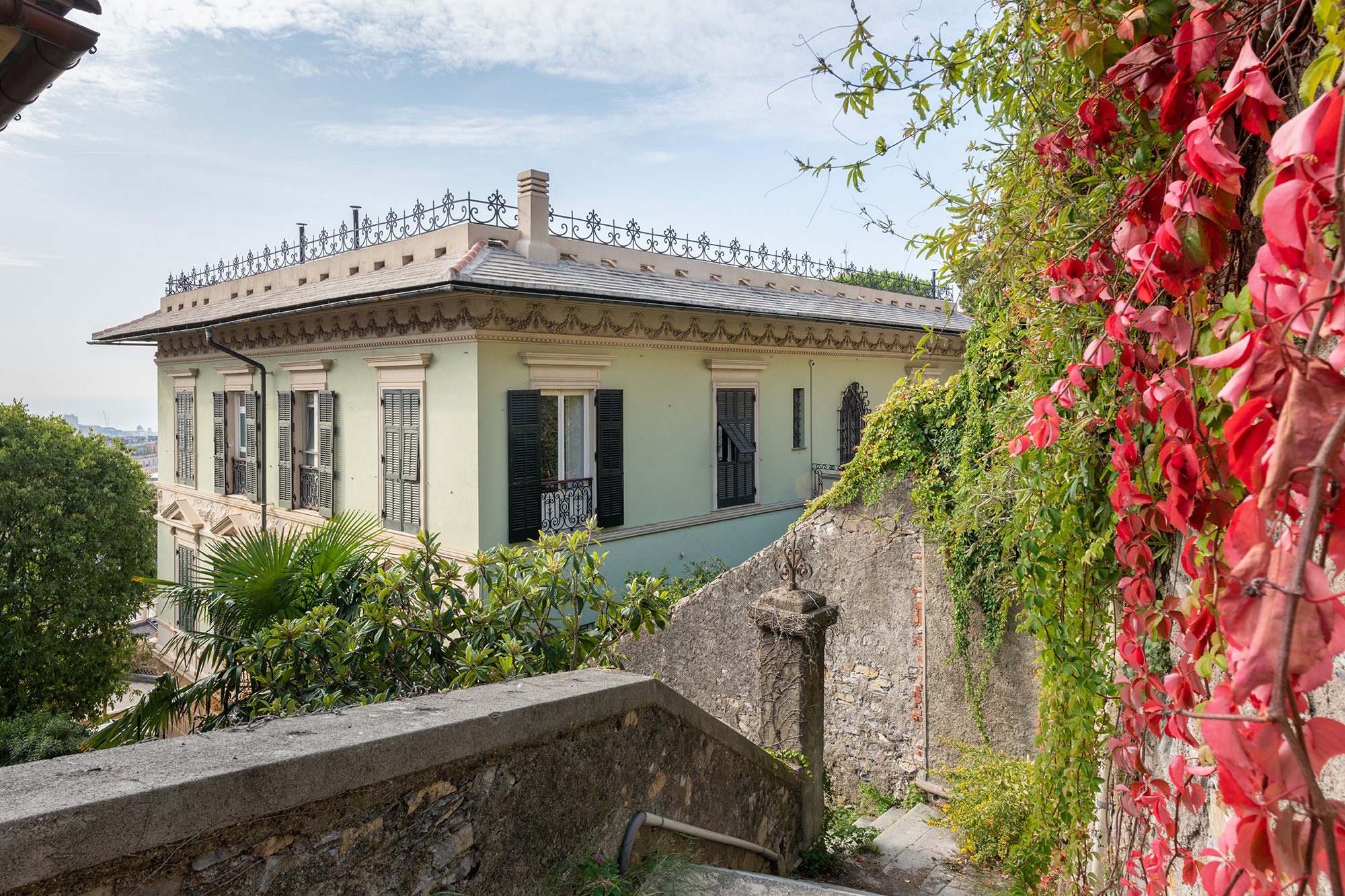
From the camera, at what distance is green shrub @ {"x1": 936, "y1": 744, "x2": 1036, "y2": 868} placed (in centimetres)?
585

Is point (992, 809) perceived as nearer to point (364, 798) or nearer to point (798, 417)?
point (364, 798)

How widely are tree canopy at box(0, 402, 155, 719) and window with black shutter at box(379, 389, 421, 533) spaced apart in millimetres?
7838

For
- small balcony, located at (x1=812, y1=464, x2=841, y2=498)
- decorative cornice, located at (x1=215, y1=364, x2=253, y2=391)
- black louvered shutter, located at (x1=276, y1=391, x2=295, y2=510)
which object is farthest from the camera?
small balcony, located at (x1=812, y1=464, x2=841, y2=498)

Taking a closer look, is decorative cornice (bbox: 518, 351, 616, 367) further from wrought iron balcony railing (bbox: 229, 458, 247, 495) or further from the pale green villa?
wrought iron balcony railing (bbox: 229, 458, 247, 495)

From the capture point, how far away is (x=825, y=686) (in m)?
8.74

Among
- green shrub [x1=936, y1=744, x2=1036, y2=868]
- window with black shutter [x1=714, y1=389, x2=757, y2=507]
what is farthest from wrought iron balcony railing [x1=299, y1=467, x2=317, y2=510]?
green shrub [x1=936, y1=744, x2=1036, y2=868]

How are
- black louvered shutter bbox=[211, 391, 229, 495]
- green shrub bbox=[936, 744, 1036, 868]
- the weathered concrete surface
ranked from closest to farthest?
the weathered concrete surface < green shrub bbox=[936, 744, 1036, 868] < black louvered shutter bbox=[211, 391, 229, 495]

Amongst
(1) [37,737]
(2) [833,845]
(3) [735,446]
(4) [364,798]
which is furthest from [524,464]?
(1) [37,737]

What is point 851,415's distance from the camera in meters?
16.5

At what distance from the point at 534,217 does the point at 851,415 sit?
771 centimetres

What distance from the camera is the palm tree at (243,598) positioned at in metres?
4.18

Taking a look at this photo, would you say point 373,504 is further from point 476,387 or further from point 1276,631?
point 1276,631

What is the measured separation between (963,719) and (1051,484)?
5.40 m

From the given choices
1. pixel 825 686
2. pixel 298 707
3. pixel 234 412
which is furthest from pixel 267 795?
pixel 234 412
